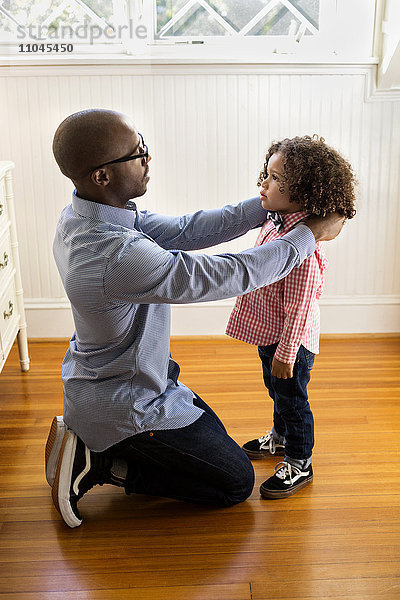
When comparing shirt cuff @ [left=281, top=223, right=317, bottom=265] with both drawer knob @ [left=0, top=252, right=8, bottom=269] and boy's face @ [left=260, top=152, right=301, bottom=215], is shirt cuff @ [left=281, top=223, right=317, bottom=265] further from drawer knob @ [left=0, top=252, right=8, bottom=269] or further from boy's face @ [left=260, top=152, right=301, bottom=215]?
drawer knob @ [left=0, top=252, right=8, bottom=269]

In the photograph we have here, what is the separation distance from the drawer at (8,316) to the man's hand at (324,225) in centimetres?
126

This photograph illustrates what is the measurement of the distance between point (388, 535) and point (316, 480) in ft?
0.97

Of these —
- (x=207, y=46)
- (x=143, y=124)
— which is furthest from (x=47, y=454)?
(x=207, y=46)

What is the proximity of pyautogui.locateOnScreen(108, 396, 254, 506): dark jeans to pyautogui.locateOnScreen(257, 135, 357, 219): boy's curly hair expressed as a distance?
66 centimetres

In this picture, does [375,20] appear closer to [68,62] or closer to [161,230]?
[68,62]

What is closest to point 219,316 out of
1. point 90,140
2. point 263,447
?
point 263,447

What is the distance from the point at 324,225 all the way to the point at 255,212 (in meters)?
0.27

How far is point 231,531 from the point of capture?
5.65ft

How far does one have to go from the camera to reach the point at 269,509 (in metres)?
1.81

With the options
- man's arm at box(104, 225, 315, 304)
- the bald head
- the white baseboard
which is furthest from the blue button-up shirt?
the white baseboard

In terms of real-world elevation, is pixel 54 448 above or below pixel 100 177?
below

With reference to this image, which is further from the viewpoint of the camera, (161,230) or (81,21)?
(81,21)

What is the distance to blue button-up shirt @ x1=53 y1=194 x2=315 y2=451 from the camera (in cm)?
154

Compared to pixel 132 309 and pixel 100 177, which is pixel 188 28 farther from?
pixel 132 309
